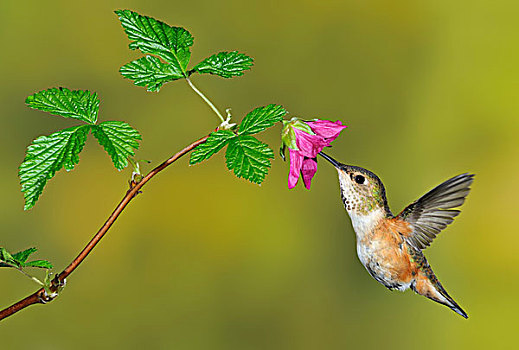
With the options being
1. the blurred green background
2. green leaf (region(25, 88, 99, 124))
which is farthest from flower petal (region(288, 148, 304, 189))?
the blurred green background

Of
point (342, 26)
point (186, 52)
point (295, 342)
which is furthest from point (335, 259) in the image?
point (186, 52)

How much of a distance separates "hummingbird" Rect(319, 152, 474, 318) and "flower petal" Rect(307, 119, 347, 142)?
0.17 ft

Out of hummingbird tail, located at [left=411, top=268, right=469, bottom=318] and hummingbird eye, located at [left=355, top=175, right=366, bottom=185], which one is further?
hummingbird tail, located at [left=411, top=268, right=469, bottom=318]

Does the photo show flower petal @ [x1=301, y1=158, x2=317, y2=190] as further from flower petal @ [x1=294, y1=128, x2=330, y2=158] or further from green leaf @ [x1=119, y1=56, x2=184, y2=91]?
green leaf @ [x1=119, y1=56, x2=184, y2=91]

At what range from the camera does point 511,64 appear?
6.88 feet

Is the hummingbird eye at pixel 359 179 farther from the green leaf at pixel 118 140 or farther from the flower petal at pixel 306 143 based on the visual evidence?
the green leaf at pixel 118 140

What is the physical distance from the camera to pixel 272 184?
206 cm

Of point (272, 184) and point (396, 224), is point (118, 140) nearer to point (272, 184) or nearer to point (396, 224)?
point (396, 224)

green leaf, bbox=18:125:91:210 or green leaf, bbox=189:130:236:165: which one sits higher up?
green leaf, bbox=18:125:91:210

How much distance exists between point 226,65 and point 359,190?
21 centimetres

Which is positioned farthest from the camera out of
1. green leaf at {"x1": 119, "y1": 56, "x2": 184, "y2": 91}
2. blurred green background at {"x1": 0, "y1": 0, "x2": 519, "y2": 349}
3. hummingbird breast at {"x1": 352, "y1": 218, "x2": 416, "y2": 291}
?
blurred green background at {"x1": 0, "y1": 0, "x2": 519, "y2": 349}

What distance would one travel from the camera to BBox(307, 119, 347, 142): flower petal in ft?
1.73

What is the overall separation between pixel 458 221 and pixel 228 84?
42.1 inches

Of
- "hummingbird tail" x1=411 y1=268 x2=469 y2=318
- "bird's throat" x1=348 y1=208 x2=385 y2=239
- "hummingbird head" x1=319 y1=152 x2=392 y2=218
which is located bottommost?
"hummingbird tail" x1=411 y1=268 x2=469 y2=318
